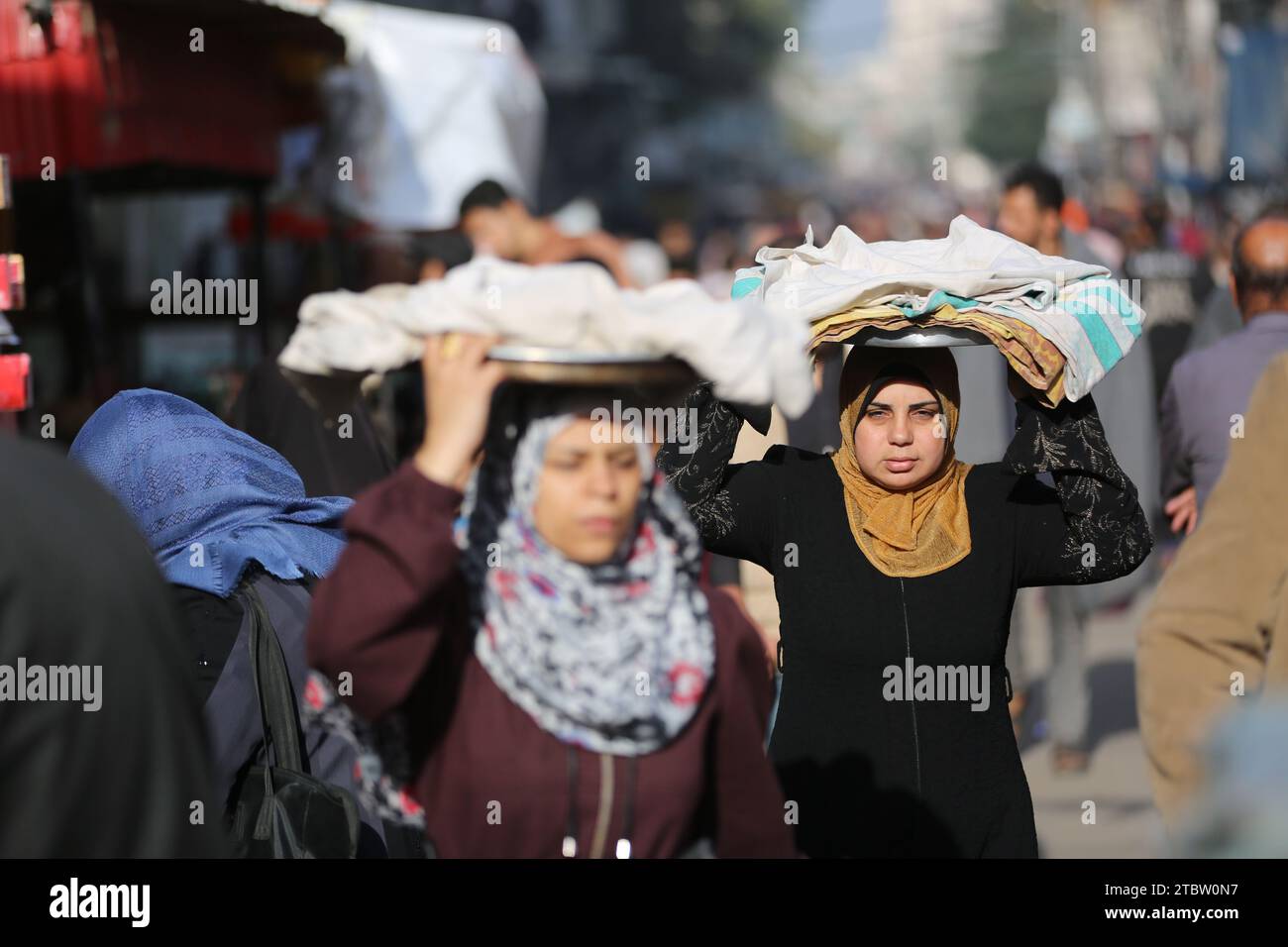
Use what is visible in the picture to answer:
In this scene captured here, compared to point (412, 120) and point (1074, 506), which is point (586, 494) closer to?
point (1074, 506)

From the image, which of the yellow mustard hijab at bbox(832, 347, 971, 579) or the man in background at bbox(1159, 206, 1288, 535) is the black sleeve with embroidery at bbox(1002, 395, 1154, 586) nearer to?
the yellow mustard hijab at bbox(832, 347, 971, 579)

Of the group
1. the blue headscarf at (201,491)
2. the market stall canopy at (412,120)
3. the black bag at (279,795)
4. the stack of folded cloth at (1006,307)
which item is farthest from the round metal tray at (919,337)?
the market stall canopy at (412,120)

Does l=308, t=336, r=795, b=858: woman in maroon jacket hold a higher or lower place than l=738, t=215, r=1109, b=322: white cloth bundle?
lower

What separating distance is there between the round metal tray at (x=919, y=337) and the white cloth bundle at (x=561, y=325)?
875mm

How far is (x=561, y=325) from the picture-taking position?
2.20 meters

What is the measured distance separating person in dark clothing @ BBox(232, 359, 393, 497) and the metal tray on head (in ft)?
10.3

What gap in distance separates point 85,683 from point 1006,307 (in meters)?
1.80

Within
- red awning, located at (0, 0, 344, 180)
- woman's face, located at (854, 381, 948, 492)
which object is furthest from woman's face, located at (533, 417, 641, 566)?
red awning, located at (0, 0, 344, 180)

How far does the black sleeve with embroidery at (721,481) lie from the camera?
11.0ft

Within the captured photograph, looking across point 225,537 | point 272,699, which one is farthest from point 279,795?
point 225,537

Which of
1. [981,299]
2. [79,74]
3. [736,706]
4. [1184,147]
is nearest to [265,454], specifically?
[981,299]

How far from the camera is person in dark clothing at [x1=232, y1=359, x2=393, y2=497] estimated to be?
5.38 m

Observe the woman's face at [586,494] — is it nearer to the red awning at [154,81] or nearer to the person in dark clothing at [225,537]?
the person in dark clothing at [225,537]

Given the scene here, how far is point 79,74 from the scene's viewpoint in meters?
6.75
